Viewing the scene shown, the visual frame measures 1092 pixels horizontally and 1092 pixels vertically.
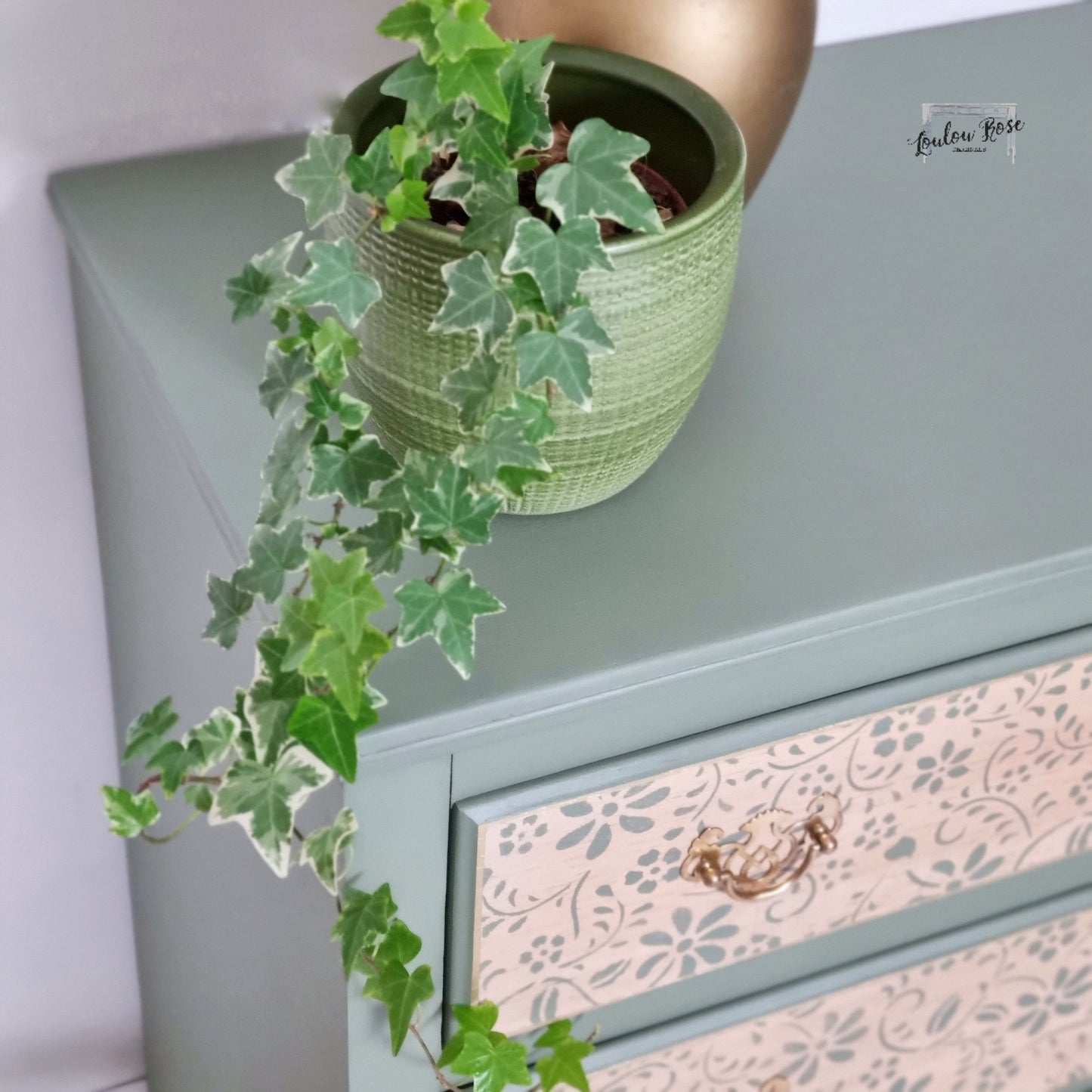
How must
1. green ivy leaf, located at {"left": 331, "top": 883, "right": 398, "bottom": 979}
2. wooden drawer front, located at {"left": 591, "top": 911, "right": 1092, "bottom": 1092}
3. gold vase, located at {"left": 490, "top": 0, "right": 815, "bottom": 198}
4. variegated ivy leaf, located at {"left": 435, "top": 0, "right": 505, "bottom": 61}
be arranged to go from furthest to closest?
wooden drawer front, located at {"left": 591, "top": 911, "right": 1092, "bottom": 1092}, gold vase, located at {"left": 490, "top": 0, "right": 815, "bottom": 198}, green ivy leaf, located at {"left": 331, "top": 883, "right": 398, "bottom": 979}, variegated ivy leaf, located at {"left": 435, "top": 0, "right": 505, "bottom": 61}

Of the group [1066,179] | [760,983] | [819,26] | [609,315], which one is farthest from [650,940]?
[819,26]

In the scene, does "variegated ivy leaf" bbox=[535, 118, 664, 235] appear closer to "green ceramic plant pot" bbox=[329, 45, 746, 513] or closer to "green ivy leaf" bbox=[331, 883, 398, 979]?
"green ceramic plant pot" bbox=[329, 45, 746, 513]

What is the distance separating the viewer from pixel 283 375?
19.6 inches

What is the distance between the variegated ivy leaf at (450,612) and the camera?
46 centimetres

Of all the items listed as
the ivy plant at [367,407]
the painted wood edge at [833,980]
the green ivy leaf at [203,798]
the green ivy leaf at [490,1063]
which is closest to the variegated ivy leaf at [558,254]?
the ivy plant at [367,407]

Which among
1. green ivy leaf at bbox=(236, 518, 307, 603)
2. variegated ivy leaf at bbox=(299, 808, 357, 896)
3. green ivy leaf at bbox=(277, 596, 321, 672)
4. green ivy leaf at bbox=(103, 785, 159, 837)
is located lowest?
variegated ivy leaf at bbox=(299, 808, 357, 896)

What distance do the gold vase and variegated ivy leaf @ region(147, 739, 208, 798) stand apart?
36 centimetres

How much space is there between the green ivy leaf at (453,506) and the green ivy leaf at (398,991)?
193mm

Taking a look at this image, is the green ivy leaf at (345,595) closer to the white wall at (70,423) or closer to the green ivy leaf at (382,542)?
the green ivy leaf at (382,542)

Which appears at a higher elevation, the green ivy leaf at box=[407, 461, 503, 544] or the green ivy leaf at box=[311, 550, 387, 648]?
the green ivy leaf at box=[407, 461, 503, 544]

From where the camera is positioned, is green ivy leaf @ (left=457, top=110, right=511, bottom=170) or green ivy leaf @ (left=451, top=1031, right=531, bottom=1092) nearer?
green ivy leaf @ (left=457, top=110, right=511, bottom=170)

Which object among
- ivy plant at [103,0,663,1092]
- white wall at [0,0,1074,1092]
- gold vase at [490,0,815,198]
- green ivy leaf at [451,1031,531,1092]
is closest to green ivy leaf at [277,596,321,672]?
ivy plant at [103,0,663,1092]

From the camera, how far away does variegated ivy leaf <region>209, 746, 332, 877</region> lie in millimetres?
457

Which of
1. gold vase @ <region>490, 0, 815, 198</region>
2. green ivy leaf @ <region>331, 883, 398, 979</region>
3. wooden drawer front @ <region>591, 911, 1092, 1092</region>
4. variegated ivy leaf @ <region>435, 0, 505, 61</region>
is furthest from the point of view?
wooden drawer front @ <region>591, 911, 1092, 1092</region>
